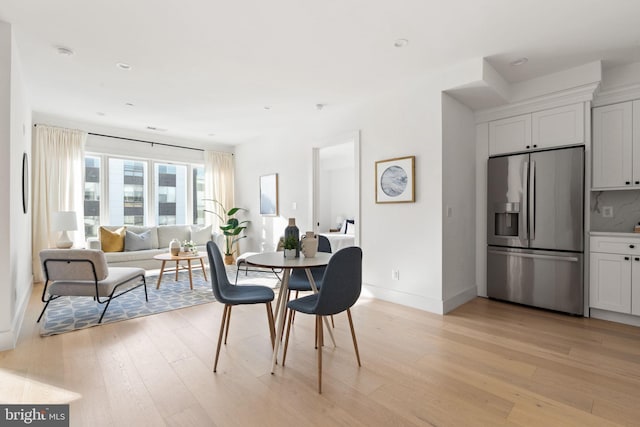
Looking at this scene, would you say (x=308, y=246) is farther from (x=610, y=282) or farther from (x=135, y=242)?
(x=135, y=242)

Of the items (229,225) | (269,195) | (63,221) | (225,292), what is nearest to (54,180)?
(63,221)

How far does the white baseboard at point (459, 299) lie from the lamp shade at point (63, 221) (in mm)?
5120

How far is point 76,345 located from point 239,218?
14.4 feet

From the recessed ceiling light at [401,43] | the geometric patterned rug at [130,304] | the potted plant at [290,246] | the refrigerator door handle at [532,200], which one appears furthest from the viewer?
the refrigerator door handle at [532,200]

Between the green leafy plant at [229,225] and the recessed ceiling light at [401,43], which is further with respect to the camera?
the green leafy plant at [229,225]

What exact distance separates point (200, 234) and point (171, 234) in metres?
0.53

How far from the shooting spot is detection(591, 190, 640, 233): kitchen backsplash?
3307 mm

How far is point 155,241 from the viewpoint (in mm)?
5707

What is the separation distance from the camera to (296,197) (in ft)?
17.4

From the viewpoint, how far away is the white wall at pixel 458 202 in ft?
11.3

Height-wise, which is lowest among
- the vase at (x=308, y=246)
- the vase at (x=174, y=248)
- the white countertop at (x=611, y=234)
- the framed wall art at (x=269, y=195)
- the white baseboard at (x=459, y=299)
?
the white baseboard at (x=459, y=299)

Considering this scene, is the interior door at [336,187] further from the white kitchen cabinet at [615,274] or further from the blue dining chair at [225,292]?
the blue dining chair at [225,292]

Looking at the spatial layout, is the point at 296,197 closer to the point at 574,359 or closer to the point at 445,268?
the point at 445,268

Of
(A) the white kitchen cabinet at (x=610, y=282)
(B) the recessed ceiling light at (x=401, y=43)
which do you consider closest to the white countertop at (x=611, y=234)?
(A) the white kitchen cabinet at (x=610, y=282)
